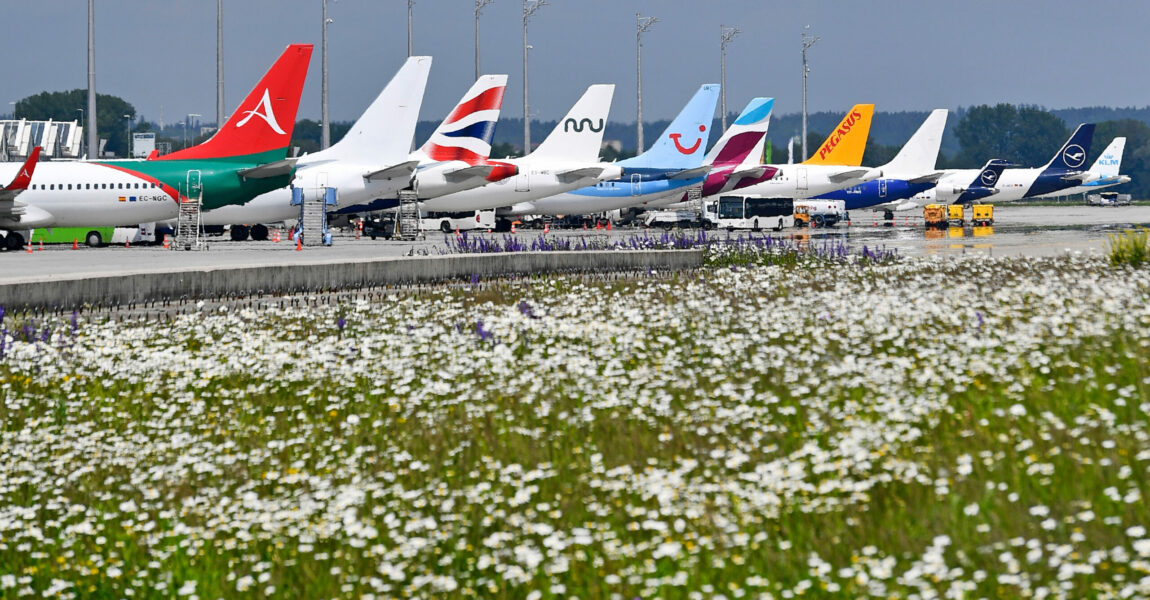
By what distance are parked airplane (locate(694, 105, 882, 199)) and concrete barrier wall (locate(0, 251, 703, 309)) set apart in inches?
2221

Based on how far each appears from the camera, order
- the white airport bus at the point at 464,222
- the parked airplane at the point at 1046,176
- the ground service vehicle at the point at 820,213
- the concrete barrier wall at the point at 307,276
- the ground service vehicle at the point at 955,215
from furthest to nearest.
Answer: the parked airplane at the point at 1046,176 < the ground service vehicle at the point at 820,213 < the ground service vehicle at the point at 955,215 < the white airport bus at the point at 464,222 < the concrete barrier wall at the point at 307,276

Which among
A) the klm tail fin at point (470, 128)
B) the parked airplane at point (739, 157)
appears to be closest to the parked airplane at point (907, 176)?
the parked airplane at point (739, 157)

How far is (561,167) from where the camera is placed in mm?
72938

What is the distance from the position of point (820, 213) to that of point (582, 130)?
24862 mm

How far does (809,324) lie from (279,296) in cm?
→ 1494

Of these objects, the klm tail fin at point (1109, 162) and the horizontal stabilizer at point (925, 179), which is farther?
the klm tail fin at point (1109, 162)

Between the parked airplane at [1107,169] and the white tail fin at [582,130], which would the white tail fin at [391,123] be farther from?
the parked airplane at [1107,169]

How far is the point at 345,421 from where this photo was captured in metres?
11.6

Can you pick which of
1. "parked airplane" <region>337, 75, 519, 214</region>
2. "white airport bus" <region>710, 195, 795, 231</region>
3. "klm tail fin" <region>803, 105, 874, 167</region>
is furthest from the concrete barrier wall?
"klm tail fin" <region>803, 105, 874, 167</region>

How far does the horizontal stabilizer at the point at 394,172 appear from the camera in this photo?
59.5 m

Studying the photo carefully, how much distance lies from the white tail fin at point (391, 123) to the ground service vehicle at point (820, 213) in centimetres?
3551

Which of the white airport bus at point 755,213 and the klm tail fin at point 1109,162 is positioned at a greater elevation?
the klm tail fin at point 1109,162

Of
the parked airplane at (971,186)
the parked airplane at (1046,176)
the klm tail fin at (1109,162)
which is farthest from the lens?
the klm tail fin at (1109,162)

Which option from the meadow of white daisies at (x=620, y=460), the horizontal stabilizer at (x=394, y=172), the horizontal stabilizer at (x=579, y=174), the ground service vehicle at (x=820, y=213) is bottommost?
the meadow of white daisies at (x=620, y=460)
